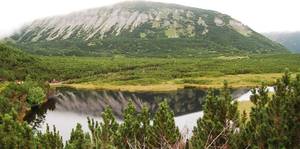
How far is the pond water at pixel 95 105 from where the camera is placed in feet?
370

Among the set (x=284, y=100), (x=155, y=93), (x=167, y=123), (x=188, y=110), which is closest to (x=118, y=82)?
(x=155, y=93)

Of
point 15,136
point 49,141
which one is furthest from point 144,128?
point 15,136

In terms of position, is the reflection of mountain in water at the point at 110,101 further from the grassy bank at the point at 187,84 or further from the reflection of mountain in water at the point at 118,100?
the grassy bank at the point at 187,84

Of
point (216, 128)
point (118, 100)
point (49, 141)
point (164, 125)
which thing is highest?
point (216, 128)

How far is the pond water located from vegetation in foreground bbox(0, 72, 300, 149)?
47.2 meters

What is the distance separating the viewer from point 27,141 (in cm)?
3722

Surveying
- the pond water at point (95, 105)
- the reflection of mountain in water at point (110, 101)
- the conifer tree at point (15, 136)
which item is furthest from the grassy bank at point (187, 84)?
the conifer tree at point (15, 136)

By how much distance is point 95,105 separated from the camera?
143250 mm

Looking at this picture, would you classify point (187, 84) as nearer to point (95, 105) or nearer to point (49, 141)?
point (95, 105)

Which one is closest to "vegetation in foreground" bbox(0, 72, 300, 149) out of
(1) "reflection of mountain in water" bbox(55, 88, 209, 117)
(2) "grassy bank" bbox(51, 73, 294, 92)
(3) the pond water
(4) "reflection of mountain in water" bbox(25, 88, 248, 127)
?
(3) the pond water

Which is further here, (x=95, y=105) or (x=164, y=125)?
(x=95, y=105)

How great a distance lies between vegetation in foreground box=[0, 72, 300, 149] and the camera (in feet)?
99.4

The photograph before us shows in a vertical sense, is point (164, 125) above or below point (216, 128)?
below

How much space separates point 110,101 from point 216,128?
108056 mm
